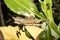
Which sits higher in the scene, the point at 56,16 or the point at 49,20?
the point at 49,20

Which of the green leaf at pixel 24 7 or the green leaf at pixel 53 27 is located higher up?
the green leaf at pixel 24 7

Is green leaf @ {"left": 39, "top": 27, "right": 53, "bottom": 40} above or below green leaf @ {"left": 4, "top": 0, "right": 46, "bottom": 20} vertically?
below

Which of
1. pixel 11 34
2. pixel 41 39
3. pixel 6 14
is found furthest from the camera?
pixel 6 14

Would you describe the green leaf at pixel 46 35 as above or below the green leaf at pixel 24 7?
below

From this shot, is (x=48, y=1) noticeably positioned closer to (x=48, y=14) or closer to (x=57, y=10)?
(x=48, y=14)

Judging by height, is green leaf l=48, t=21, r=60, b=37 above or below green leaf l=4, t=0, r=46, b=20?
below

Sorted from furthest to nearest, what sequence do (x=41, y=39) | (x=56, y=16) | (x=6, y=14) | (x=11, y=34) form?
(x=6, y=14) < (x=56, y=16) < (x=11, y=34) < (x=41, y=39)

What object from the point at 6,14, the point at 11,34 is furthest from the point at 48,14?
the point at 6,14

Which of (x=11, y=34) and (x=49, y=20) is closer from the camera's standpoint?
(x=49, y=20)

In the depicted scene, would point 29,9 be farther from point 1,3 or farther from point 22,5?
point 1,3
